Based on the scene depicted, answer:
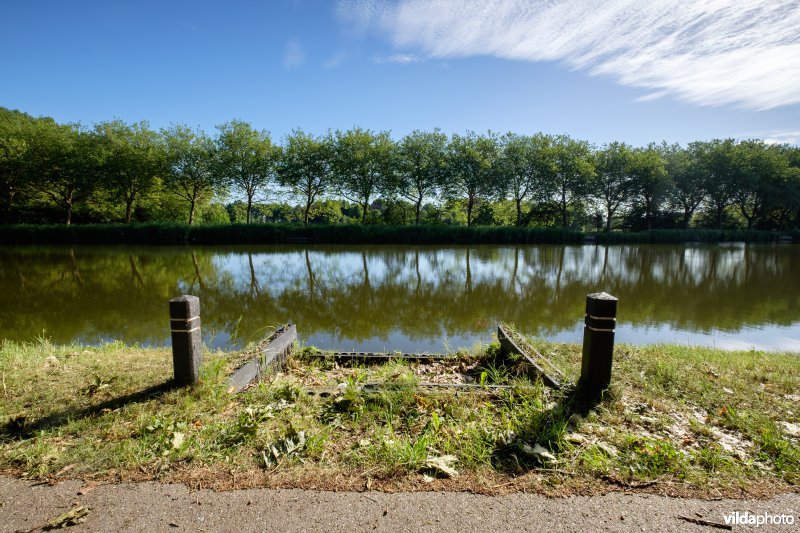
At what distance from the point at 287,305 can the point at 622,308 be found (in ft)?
30.2

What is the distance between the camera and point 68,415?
3.75m

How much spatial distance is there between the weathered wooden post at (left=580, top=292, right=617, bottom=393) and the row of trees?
40.1m

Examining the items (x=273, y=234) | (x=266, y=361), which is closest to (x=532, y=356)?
(x=266, y=361)

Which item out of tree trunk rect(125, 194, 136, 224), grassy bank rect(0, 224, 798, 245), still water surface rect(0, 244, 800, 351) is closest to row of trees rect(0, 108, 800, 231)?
tree trunk rect(125, 194, 136, 224)

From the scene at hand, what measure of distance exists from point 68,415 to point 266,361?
1936 millimetres

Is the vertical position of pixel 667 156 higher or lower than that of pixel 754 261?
higher

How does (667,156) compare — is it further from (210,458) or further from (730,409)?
(210,458)

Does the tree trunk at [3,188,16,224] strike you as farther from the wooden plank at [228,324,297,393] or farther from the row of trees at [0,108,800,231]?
the wooden plank at [228,324,297,393]

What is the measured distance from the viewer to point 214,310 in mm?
10492

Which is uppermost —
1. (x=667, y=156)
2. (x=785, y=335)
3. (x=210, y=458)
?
(x=667, y=156)

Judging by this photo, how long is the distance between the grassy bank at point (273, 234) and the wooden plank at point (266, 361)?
3124 centimetres

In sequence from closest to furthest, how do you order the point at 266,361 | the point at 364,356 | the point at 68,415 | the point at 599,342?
the point at 68,415 < the point at 599,342 < the point at 266,361 < the point at 364,356

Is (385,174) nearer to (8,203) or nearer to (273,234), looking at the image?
(273,234)

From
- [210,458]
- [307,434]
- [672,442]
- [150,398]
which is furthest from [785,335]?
[150,398]
